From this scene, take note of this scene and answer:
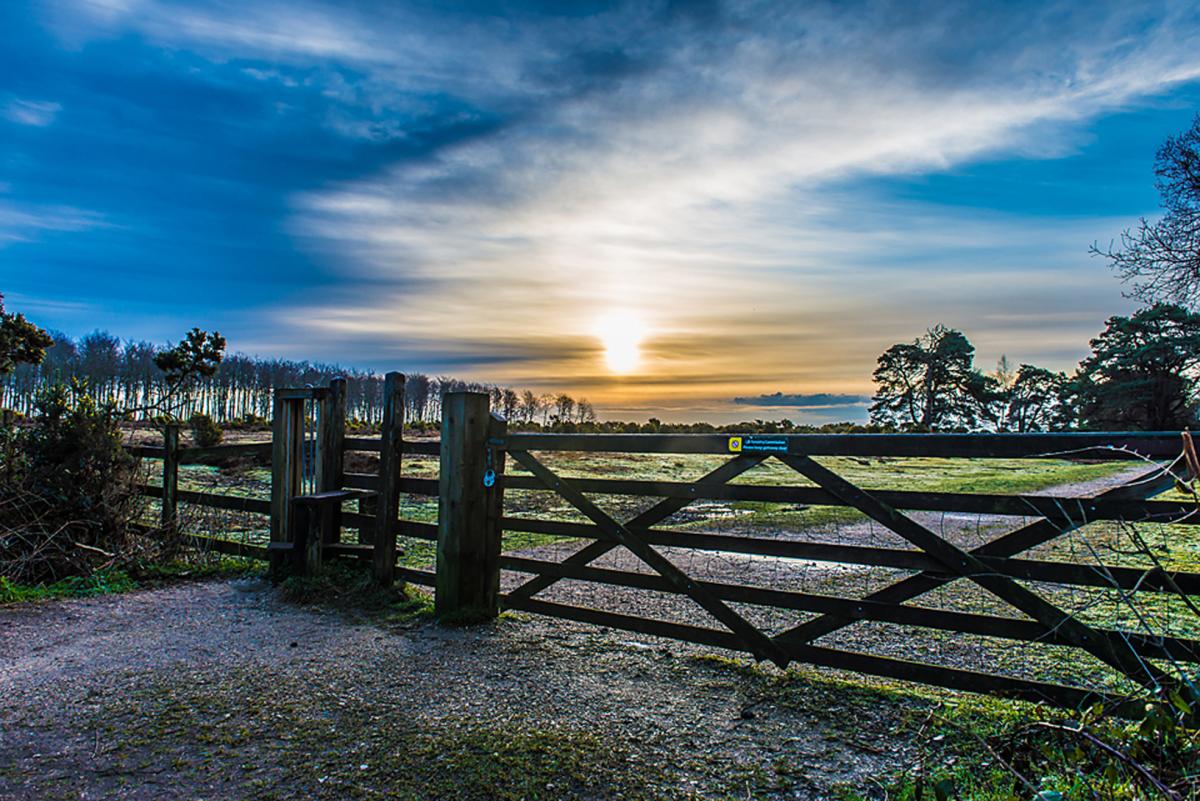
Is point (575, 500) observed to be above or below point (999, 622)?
above

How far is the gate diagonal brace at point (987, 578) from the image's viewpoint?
3.79 m

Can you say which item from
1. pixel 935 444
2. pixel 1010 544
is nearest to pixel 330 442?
pixel 935 444

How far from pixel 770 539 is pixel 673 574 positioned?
78 centimetres

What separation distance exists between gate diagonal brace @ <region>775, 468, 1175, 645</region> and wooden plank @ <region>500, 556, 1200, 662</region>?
8 cm

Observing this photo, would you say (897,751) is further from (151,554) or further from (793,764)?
(151,554)

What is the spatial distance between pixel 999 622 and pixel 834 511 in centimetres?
1102

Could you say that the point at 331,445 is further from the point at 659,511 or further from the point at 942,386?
the point at 942,386

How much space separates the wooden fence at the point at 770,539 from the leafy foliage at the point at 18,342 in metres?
7.04

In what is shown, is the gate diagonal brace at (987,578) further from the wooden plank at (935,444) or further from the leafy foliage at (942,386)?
the leafy foliage at (942,386)

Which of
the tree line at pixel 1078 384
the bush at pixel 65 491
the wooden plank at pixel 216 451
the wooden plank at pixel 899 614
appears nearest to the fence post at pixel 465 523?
the wooden plank at pixel 899 614

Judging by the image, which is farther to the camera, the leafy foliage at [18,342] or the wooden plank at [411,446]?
the leafy foliage at [18,342]

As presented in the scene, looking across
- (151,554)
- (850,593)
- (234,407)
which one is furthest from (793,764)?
(234,407)

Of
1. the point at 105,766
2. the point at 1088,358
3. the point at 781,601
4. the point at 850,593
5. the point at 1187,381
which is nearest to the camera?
the point at 105,766

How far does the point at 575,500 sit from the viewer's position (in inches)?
213
